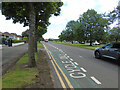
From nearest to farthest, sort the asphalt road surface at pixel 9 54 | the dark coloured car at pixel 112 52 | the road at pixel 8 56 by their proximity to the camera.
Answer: the dark coloured car at pixel 112 52, the road at pixel 8 56, the asphalt road surface at pixel 9 54

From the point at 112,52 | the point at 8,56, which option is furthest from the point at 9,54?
the point at 112,52

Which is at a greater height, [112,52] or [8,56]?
[112,52]

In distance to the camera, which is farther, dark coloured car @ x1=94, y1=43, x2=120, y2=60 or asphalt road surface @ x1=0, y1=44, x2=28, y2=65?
asphalt road surface @ x1=0, y1=44, x2=28, y2=65

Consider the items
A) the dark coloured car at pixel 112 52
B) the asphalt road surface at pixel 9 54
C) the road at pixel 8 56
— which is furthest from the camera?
the asphalt road surface at pixel 9 54

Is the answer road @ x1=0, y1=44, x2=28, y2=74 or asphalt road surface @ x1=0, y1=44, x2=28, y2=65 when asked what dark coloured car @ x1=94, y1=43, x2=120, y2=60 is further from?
asphalt road surface @ x1=0, y1=44, x2=28, y2=65

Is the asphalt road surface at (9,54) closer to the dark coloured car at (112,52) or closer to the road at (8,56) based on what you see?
the road at (8,56)

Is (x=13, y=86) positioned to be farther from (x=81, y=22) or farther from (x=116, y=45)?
(x=81, y=22)

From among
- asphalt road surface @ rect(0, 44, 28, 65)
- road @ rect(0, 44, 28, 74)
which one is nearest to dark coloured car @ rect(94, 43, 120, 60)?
road @ rect(0, 44, 28, 74)

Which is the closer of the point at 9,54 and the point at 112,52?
the point at 112,52

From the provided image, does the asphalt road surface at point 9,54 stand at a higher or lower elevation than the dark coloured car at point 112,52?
lower

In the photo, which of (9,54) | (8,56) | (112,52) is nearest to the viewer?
(112,52)

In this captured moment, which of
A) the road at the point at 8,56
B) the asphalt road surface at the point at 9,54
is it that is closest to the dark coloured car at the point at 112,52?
the road at the point at 8,56

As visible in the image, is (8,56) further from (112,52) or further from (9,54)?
(112,52)

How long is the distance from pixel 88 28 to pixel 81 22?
2992 millimetres
